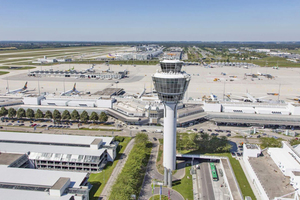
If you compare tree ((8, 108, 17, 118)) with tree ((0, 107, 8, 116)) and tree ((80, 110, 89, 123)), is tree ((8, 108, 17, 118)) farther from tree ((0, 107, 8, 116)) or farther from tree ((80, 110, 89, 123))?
tree ((80, 110, 89, 123))

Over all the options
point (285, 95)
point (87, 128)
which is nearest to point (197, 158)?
point (87, 128)

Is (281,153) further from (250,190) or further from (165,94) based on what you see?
(165,94)

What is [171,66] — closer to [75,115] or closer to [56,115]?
[75,115]

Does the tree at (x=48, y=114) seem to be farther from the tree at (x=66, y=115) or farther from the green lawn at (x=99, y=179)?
the green lawn at (x=99, y=179)

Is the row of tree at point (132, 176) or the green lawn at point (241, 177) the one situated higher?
the row of tree at point (132, 176)

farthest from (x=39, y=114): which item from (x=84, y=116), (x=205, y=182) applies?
(x=205, y=182)

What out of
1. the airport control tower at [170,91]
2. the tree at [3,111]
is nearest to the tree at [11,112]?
the tree at [3,111]
